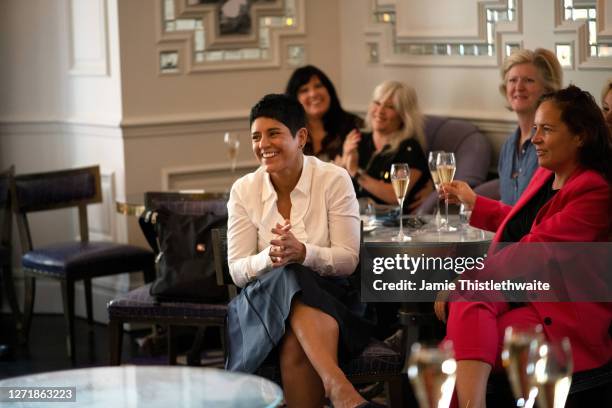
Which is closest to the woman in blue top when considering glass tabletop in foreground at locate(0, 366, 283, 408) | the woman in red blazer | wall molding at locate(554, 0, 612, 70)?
wall molding at locate(554, 0, 612, 70)

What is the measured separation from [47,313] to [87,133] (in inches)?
42.2

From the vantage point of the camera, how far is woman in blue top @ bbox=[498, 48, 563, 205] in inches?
178

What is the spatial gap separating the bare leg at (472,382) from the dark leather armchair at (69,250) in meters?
2.65

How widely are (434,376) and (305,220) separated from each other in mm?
1901

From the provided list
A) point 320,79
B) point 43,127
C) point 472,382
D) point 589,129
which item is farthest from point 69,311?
point 589,129

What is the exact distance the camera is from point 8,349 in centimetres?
558

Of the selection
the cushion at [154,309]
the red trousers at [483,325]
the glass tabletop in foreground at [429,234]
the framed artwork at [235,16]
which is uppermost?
the framed artwork at [235,16]

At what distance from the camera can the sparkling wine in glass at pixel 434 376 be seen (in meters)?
1.84

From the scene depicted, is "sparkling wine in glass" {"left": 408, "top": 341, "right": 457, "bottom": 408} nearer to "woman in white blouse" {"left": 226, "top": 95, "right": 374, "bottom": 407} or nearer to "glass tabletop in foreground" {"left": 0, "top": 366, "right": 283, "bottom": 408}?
"glass tabletop in foreground" {"left": 0, "top": 366, "right": 283, "bottom": 408}

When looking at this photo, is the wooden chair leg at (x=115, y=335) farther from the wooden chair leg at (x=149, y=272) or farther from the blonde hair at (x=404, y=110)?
the blonde hair at (x=404, y=110)

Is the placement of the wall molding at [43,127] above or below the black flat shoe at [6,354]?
above

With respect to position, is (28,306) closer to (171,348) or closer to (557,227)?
(171,348)

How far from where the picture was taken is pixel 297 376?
349cm

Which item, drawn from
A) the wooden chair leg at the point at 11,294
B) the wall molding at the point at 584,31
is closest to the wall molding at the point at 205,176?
the wooden chair leg at the point at 11,294
